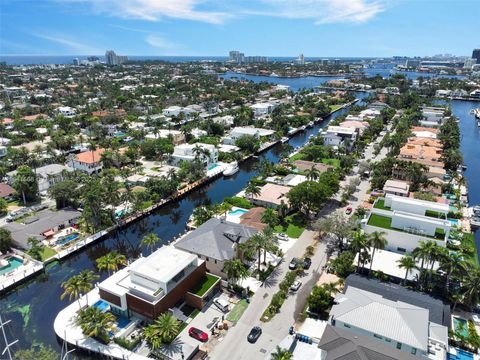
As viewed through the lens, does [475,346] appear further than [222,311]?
No

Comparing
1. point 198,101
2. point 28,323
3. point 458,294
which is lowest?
point 28,323

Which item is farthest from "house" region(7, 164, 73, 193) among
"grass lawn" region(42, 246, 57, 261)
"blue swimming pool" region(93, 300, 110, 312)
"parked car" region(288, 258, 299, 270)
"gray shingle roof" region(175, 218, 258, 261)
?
"parked car" region(288, 258, 299, 270)

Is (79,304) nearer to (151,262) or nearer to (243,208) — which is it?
(151,262)

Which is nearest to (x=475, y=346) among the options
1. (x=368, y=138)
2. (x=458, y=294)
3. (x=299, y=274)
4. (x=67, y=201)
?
(x=458, y=294)

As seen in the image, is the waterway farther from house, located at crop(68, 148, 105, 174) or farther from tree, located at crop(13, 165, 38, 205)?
house, located at crop(68, 148, 105, 174)

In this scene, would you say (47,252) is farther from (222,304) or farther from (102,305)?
(222,304)

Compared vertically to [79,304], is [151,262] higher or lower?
higher

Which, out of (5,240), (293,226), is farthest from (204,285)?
(5,240)
